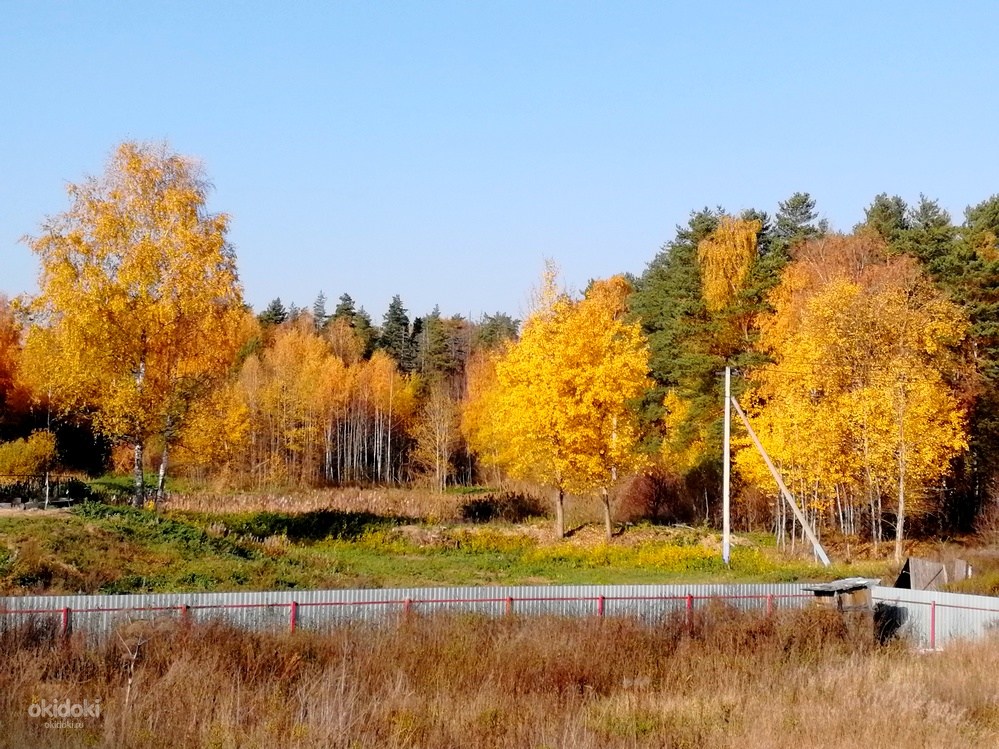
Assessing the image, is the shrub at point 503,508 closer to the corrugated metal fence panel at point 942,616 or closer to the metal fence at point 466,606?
the metal fence at point 466,606

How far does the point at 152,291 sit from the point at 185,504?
44.3 ft

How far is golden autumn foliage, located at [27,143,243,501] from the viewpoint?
86.8 ft

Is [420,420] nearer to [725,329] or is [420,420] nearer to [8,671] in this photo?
Result: [725,329]

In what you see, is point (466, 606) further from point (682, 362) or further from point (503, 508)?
point (682, 362)

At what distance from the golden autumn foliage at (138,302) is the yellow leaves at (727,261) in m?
24.6

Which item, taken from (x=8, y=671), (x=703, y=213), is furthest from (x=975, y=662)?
(x=703, y=213)

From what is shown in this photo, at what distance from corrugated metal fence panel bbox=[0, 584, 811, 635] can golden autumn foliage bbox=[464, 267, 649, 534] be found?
517 inches

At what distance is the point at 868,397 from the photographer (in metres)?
31.3

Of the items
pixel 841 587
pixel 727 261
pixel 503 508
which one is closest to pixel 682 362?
pixel 727 261

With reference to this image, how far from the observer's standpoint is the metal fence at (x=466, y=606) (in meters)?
13.9

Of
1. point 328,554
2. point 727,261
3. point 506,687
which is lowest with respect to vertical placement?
point 328,554

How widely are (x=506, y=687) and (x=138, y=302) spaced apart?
64.8ft

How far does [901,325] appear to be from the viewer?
3372 cm

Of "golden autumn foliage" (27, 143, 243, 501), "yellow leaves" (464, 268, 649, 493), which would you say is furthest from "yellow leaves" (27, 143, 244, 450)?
"yellow leaves" (464, 268, 649, 493)
